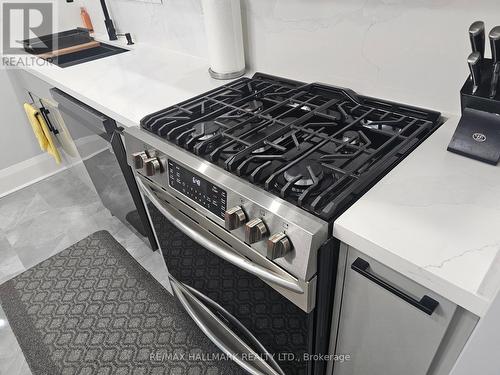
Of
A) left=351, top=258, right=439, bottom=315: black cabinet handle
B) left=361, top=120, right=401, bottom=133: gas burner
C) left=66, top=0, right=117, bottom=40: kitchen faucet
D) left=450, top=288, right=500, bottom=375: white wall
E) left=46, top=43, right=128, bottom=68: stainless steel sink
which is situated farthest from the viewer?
left=66, top=0, right=117, bottom=40: kitchen faucet

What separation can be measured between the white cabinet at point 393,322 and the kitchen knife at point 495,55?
0.43m

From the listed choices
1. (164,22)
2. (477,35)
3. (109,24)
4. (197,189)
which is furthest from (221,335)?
(109,24)

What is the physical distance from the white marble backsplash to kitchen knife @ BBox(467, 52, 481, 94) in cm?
19

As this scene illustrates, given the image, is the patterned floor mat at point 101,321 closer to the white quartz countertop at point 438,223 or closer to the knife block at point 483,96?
the white quartz countertop at point 438,223

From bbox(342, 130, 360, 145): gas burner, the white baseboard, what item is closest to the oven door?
bbox(342, 130, 360, 145): gas burner

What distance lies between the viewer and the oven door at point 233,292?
786mm

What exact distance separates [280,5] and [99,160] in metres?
1.03

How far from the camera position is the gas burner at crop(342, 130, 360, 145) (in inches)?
31.8

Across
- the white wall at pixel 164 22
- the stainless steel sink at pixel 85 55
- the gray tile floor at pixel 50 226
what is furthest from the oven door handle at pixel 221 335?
the stainless steel sink at pixel 85 55

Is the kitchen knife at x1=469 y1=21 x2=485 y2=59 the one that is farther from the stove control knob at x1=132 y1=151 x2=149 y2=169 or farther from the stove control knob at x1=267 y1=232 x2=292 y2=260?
the stove control knob at x1=132 y1=151 x2=149 y2=169

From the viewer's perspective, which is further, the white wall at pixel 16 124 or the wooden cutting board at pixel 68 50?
the white wall at pixel 16 124

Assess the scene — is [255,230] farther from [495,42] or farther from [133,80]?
[133,80]

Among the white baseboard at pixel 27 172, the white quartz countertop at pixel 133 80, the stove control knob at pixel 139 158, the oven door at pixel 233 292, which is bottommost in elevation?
the white baseboard at pixel 27 172

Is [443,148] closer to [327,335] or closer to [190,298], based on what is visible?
[327,335]
